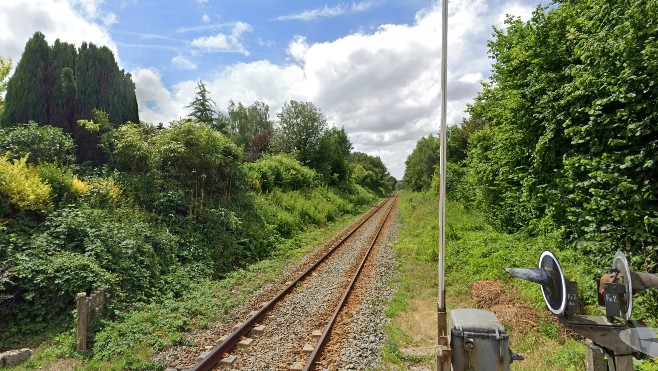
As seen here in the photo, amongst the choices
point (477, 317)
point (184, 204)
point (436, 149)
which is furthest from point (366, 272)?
point (436, 149)

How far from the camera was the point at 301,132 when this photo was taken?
Result: 34.0 m

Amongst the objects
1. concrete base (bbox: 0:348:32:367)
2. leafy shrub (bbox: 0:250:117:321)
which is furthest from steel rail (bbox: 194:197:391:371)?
leafy shrub (bbox: 0:250:117:321)

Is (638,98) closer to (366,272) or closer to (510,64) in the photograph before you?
(510,64)

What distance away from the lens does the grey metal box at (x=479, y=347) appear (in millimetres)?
3400

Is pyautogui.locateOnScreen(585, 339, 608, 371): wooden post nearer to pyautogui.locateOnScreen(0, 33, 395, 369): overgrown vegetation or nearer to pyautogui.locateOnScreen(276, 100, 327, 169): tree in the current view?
pyautogui.locateOnScreen(0, 33, 395, 369): overgrown vegetation

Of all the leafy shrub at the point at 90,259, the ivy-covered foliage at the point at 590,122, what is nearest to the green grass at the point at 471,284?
the ivy-covered foliage at the point at 590,122

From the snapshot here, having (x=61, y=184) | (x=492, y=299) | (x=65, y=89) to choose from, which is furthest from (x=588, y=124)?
(x=65, y=89)

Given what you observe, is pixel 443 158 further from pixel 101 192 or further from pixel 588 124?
pixel 101 192

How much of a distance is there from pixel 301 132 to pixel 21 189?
26.7m

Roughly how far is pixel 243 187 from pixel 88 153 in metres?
6.12

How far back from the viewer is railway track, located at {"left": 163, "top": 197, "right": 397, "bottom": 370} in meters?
5.66

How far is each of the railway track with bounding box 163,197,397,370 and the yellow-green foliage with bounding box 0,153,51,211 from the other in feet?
18.5

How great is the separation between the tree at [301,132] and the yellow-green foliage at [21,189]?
25060 mm

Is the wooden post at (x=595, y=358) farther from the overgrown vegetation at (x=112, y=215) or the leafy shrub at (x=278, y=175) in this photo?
the leafy shrub at (x=278, y=175)
